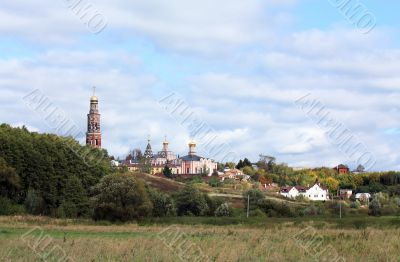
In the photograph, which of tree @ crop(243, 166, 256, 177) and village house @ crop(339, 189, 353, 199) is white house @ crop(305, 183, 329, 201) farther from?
tree @ crop(243, 166, 256, 177)

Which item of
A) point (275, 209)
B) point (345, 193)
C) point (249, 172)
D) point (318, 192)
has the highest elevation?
point (249, 172)

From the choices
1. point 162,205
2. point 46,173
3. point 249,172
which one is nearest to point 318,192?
point 249,172

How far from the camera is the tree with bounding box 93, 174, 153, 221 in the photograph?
195 feet

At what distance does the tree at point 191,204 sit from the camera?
77.4 meters

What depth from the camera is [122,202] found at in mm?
60125

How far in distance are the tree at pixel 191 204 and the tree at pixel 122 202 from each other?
1632 cm

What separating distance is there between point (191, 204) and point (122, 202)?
18.9 metres

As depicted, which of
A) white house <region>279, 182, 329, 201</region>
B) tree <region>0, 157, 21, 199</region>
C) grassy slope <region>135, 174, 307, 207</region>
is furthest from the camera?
white house <region>279, 182, 329, 201</region>

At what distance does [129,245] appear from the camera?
20.5 m

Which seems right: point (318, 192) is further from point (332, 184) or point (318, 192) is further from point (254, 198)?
point (254, 198)

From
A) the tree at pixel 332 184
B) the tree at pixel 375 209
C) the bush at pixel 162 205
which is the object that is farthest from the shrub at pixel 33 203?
the tree at pixel 332 184

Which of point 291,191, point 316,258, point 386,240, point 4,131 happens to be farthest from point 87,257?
point 291,191

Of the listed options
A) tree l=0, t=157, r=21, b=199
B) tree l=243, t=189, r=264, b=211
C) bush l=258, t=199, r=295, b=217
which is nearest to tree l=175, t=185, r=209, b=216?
tree l=243, t=189, r=264, b=211

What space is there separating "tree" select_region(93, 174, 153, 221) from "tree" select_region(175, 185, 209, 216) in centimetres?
1632
